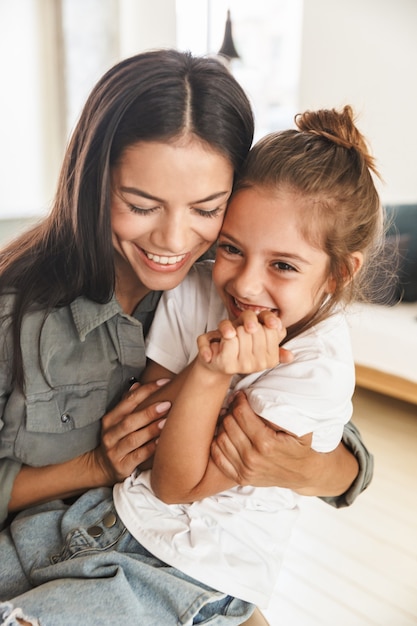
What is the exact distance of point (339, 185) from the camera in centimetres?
121

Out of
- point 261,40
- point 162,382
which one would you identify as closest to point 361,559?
point 162,382

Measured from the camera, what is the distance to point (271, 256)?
47.4 inches

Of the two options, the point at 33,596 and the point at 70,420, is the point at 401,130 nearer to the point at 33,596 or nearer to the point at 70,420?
the point at 70,420

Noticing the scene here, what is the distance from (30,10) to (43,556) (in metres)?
4.11

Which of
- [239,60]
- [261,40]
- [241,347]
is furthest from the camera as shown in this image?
[261,40]

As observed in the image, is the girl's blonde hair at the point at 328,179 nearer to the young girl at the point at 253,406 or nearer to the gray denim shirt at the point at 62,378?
the young girl at the point at 253,406

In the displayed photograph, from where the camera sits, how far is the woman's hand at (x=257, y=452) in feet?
3.83

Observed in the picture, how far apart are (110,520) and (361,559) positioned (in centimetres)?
139

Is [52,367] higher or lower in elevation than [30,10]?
lower

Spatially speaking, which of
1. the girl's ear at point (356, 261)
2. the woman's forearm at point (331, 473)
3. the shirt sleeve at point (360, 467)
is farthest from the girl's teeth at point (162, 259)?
the shirt sleeve at point (360, 467)

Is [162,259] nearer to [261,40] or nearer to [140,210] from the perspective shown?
[140,210]

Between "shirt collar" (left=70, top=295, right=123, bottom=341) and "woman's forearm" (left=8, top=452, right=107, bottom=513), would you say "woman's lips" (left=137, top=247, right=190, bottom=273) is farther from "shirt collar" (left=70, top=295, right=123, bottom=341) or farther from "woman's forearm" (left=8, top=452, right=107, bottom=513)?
"woman's forearm" (left=8, top=452, right=107, bottom=513)

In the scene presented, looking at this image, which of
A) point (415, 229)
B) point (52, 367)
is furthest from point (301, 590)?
point (415, 229)

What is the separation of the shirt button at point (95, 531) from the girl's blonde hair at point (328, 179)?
1.65ft
